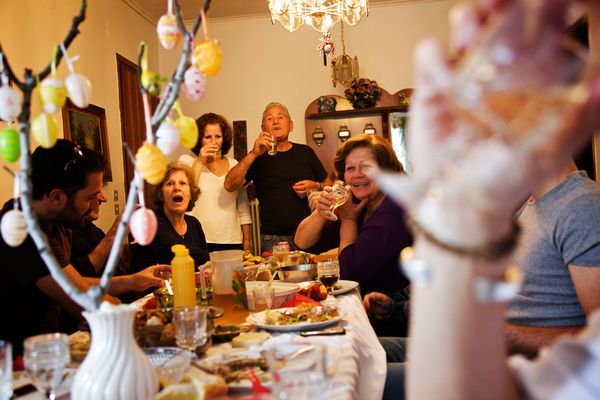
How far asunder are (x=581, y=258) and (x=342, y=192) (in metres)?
1.27

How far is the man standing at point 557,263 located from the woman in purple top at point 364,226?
0.71 m

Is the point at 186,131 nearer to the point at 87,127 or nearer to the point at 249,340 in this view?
the point at 249,340

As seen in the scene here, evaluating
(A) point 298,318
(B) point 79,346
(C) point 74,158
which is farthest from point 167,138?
(C) point 74,158

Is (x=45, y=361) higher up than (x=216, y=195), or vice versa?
(x=216, y=195)

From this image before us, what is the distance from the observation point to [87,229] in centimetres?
304

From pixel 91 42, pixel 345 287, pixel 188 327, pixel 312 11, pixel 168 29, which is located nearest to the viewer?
pixel 168 29

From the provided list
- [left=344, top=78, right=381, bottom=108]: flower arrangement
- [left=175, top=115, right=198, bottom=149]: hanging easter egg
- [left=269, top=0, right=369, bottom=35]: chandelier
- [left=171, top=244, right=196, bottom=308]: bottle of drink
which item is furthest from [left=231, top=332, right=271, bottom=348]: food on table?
[left=344, top=78, right=381, bottom=108]: flower arrangement

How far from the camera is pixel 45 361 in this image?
1.02 meters

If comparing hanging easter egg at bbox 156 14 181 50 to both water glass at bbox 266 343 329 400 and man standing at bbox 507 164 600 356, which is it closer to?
water glass at bbox 266 343 329 400

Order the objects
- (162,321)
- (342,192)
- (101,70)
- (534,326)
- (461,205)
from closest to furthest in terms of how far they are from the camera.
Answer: (461,205) < (162,321) < (534,326) < (342,192) < (101,70)

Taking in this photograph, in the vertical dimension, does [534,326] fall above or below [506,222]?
below

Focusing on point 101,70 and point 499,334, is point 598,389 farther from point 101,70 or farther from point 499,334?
point 101,70

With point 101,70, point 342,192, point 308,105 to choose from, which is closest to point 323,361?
point 342,192

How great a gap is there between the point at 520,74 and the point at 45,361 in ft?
3.05
